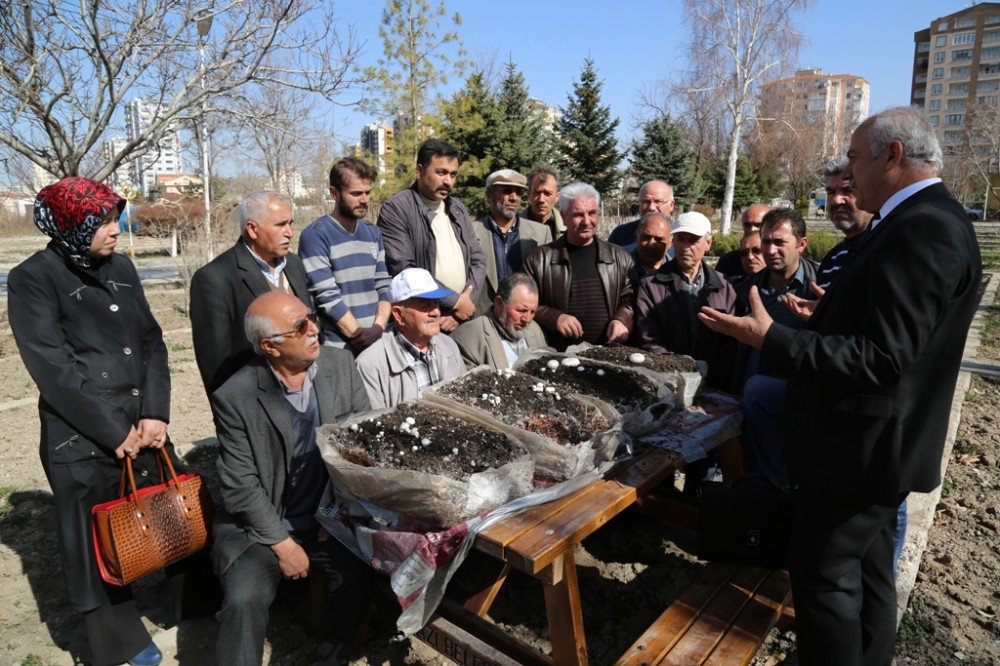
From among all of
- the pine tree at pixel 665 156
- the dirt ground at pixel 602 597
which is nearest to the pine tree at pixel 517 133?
the pine tree at pixel 665 156

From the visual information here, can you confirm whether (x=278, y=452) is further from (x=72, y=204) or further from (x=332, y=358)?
(x=72, y=204)

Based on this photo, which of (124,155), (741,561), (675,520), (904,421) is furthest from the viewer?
(124,155)

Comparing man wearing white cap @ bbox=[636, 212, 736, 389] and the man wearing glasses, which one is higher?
the man wearing glasses

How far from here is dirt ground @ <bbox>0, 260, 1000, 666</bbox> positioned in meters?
2.71

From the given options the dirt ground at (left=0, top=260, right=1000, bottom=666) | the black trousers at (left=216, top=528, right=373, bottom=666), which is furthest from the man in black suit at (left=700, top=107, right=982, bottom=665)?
the black trousers at (left=216, top=528, right=373, bottom=666)

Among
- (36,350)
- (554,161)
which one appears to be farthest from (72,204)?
(554,161)

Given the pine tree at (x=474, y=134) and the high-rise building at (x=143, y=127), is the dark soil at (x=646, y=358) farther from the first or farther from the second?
the pine tree at (x=474, y=134)

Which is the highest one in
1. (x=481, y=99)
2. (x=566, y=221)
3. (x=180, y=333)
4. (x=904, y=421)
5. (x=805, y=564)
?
(x=481, y=99)

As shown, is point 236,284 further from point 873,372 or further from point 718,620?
point 873,372

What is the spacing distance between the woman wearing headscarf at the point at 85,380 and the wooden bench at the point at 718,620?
2024 mm

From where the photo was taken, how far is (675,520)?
3078 mm

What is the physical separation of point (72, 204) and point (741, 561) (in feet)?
9.81

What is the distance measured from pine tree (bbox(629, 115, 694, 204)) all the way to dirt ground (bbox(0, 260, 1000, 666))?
24188 mm

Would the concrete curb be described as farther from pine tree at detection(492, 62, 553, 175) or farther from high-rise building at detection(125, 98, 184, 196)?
pine tree at detection(492, 62, 553, 175)
